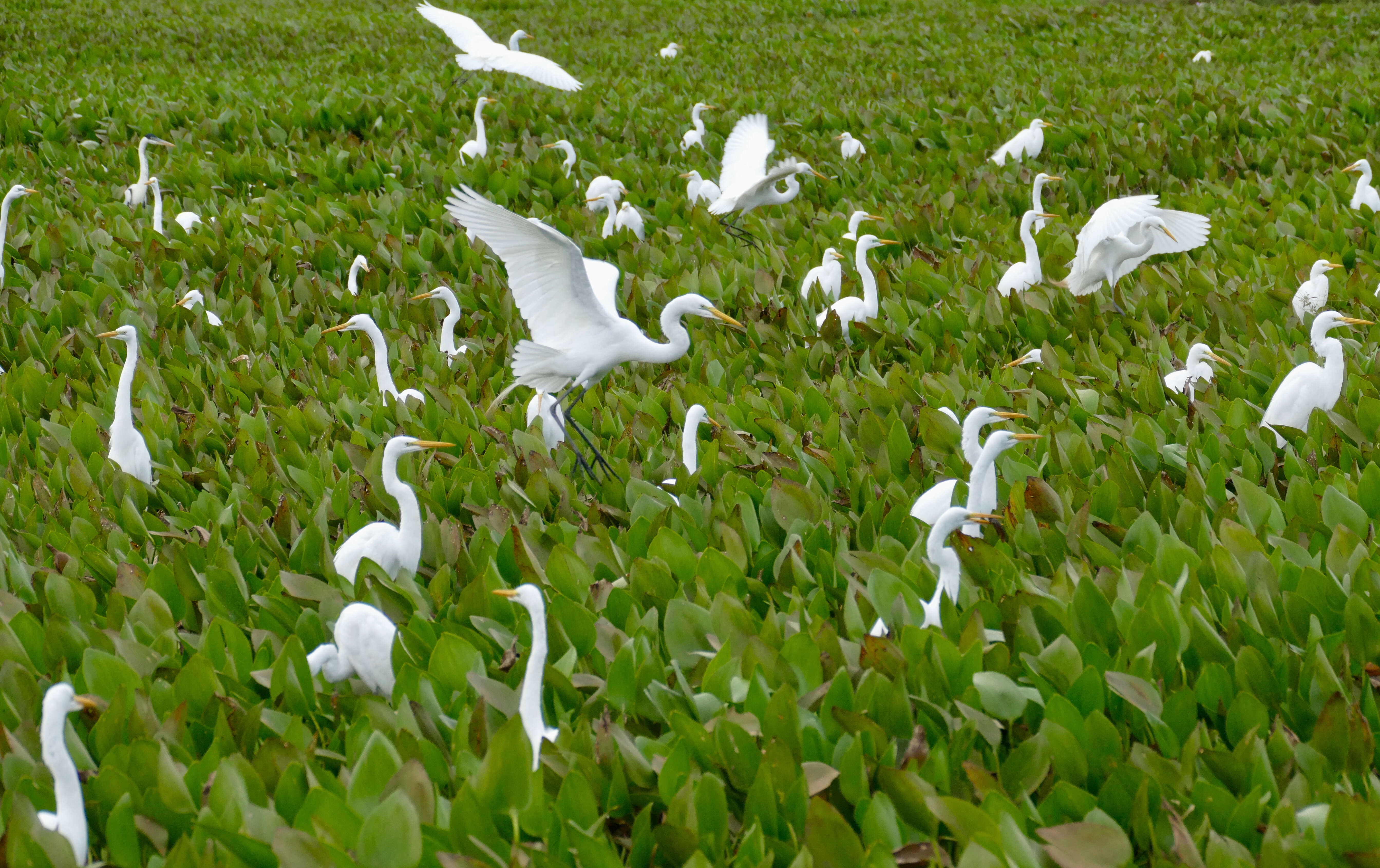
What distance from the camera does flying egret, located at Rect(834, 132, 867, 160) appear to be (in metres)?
10.7

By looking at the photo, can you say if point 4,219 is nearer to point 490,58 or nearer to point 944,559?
point 490,58

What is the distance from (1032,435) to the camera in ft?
12.1

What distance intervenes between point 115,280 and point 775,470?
4983 millimetres

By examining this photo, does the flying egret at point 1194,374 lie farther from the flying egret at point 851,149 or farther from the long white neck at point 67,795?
the flying egret at point 851,149

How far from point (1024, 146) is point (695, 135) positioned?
2.95 m

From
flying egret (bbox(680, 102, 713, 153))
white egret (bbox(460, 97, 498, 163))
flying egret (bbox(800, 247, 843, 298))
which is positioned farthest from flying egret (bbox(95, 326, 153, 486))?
flying egret (bbox(680, 102, 713, 153))

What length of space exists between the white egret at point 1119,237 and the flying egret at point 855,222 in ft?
5.07

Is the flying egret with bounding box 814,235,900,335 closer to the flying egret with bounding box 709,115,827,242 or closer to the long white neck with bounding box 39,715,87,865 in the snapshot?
the flying egret with bounding box 709,115,827,242

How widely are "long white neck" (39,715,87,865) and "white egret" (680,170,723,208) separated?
7.58m

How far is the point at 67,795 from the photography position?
7.86 feet

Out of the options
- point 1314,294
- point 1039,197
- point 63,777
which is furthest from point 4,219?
point 1314,294

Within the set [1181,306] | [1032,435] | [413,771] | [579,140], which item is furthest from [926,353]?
[579,140]

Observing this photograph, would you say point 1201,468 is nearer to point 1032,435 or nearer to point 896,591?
point 1032,435

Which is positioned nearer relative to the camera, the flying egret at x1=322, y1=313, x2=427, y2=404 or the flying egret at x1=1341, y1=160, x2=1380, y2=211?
the flying egret at x1=322, y1=313, x2=427, y2=404
